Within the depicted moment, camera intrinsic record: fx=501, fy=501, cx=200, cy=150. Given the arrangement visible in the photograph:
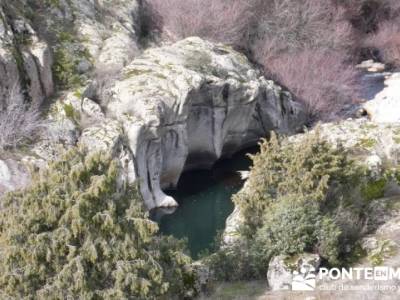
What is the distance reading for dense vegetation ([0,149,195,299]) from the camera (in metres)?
9.09

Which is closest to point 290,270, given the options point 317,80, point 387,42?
point 317,80

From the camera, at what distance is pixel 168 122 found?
Result: 75.5ft

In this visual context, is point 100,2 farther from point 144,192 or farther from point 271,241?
point 271,241

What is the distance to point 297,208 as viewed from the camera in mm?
12664

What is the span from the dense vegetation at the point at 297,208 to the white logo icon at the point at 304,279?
571 millimetres

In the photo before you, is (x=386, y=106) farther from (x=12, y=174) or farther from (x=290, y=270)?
(x=12, y=174)

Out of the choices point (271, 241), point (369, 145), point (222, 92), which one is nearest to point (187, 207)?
point (222, 92)

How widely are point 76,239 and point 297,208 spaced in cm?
573

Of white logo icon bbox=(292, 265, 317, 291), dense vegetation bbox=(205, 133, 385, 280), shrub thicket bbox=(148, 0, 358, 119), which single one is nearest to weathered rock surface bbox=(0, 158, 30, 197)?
dense vegetation bbox=(205, 133, 385, 280)

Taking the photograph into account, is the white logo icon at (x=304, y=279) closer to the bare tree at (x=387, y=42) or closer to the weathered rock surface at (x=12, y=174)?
the weathered rock surface at (x=12, y=174)

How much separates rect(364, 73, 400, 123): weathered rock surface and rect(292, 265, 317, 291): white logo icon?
1677 centimetres

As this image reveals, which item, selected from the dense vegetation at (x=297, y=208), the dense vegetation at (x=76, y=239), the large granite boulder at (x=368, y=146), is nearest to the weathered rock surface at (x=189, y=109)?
the large granite boulder at (x=368, y=146)

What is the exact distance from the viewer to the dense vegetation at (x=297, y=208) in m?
12.5

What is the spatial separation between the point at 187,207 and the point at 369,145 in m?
9.29
